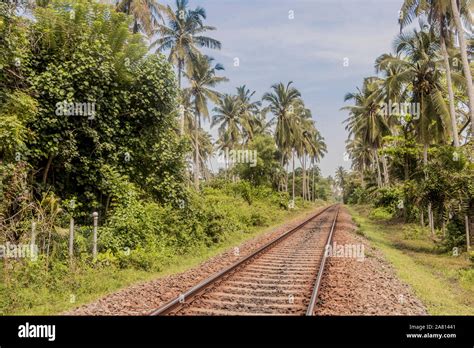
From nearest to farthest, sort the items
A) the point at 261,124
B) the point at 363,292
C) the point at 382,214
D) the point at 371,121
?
the point at 363,292
the point at 382,214
the point at 371,121
the point at 261,124

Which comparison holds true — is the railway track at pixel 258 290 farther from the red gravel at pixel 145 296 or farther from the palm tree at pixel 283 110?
the palm tree at pixel 283 110

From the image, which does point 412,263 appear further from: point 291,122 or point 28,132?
point 291,122

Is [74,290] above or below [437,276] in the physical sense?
above

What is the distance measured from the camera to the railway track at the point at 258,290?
6449 mm

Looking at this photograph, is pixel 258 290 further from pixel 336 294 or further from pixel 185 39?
pixel 185 39

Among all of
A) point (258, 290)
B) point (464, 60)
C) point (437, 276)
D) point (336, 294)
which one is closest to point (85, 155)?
point (258, 290)

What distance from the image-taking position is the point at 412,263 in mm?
13336

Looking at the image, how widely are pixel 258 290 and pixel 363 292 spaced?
7.00 feet

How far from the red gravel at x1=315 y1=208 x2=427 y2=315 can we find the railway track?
0.30 metres

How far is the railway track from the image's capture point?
645 centimetres

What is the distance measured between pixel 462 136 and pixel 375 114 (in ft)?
37.6

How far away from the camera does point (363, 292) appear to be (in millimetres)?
7766

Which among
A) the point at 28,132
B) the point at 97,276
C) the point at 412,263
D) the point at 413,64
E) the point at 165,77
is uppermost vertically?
the point at 413,64
